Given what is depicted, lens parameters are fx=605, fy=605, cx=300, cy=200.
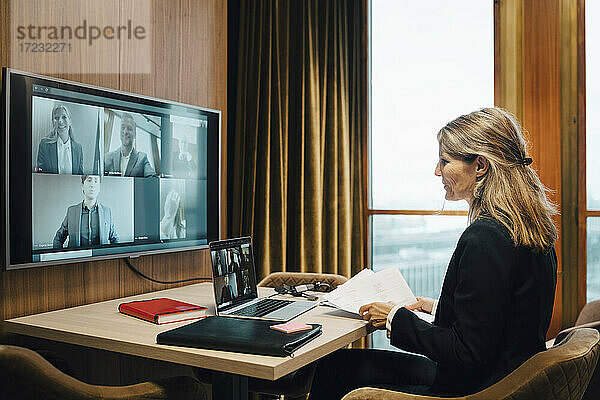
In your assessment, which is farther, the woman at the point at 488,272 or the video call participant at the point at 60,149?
the video call participant at the point at 60,149

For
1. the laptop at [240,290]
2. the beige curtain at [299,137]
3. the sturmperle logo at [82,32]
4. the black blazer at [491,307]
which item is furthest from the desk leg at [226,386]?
the beige curtain at [299,137]

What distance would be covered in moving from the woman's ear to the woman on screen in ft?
4.75

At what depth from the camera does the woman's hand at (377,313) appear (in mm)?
1896

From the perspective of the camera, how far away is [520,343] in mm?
1591

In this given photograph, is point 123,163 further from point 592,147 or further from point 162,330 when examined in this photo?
point 592,147

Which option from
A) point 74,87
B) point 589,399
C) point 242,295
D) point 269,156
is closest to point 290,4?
point 269,156

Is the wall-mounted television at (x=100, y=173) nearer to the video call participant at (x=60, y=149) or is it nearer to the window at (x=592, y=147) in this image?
the video call participant at (x=60, y=149)

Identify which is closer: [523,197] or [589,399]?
[523,197]

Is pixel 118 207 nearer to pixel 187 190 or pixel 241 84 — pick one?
pixel 187 190

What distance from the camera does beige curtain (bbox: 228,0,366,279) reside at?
3.52m

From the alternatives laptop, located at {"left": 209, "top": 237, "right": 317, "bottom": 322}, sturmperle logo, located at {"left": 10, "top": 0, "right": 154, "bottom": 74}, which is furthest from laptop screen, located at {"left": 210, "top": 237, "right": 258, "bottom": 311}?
sturmperle logo, located at {"left": 10, "top": 0, "right": 154, "bottom": 74}

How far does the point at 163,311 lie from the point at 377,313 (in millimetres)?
715

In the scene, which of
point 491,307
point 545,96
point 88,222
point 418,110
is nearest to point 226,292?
point 88,222

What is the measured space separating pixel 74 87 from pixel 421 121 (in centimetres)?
198
